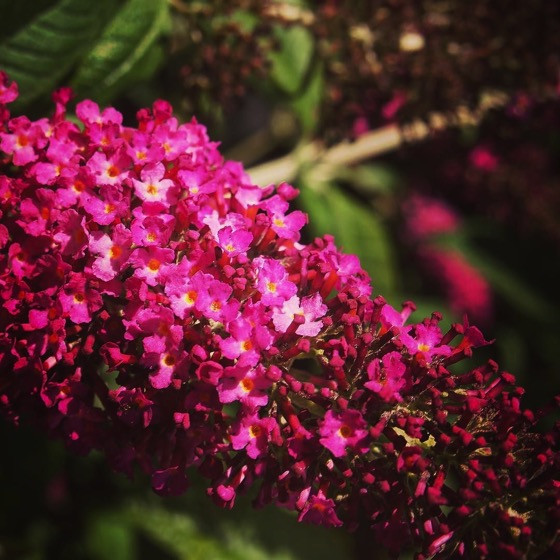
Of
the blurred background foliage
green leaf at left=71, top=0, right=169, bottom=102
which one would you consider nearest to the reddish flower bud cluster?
the blurred background foliage

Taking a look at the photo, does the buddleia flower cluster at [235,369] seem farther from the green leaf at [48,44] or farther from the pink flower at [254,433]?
the green leaf at [48,44]

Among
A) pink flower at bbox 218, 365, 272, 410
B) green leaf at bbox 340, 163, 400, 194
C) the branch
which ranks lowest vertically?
green leaf at bbox 340, 163, 400, 194

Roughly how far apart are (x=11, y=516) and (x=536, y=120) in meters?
2.01

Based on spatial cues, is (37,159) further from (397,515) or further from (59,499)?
(59,499)

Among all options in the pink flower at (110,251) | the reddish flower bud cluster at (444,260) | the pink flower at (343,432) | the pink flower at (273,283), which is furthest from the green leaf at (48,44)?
the reddish flower bud cluster at (444,260)

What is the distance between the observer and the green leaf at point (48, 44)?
1239mm

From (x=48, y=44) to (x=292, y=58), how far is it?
2.92 feet

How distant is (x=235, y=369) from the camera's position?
899 millimetres

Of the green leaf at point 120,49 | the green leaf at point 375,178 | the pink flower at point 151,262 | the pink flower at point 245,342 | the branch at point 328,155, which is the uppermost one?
the green leaf at point 120,49

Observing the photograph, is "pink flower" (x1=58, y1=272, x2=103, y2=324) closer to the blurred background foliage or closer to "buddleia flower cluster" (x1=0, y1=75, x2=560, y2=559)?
"buddleia flower cluster" (x1=0, y1=75, x2=560, y2=559)

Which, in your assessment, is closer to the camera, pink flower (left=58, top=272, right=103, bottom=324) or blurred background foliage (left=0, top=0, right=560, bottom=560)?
pink flower (left=58, top=272, right=103, bottom=324)

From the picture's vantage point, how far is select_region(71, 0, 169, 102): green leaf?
1374 millimetres

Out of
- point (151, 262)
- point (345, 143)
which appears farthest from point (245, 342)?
point (345, 143)

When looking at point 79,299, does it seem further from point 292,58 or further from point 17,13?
point 292,58
